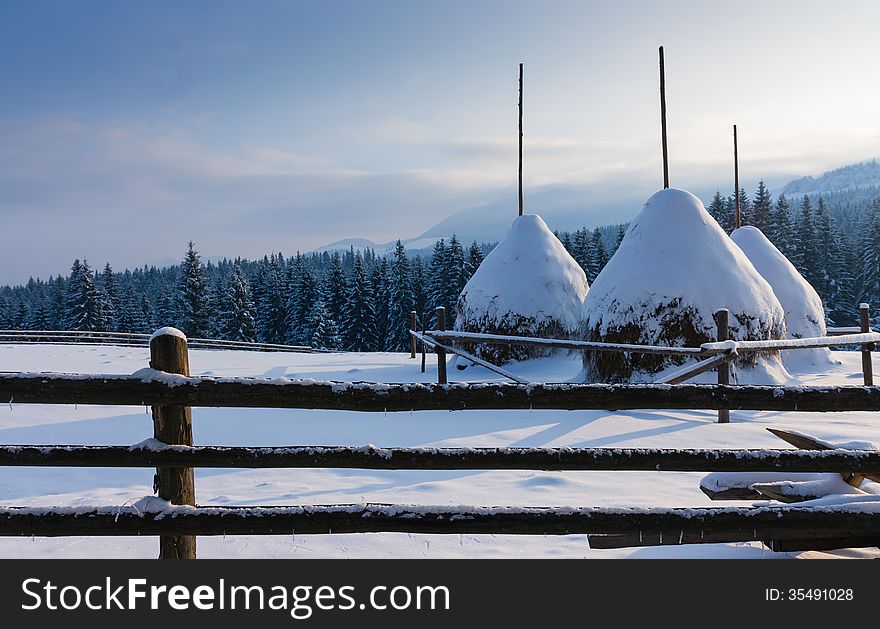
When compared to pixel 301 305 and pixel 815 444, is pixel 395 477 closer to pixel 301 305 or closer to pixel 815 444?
pixel 815 444

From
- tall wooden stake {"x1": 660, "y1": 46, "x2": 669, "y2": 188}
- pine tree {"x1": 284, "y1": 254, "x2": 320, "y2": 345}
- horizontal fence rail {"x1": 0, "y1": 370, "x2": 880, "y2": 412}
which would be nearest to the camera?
horizontal fence rail {"x1": 0, "y1": 370, "x2": 880, "y2": 412}

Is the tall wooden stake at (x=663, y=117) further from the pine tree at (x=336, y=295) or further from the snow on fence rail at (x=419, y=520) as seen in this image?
the pine tree at (x=336, y=295)

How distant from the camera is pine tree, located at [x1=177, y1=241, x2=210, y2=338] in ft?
153

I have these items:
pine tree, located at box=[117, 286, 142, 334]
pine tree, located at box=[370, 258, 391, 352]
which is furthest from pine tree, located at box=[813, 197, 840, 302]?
pine tree, located at box=[117, 286, 142, 334]

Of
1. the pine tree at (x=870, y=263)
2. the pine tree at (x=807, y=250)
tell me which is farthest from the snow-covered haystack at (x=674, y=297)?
the pine tree at (x=870, y=263)

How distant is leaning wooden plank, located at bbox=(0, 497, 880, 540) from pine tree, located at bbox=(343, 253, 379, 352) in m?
45.8

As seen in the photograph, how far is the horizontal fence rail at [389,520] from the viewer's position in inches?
112

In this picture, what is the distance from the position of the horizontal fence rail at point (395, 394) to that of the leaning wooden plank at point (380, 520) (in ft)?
1.66

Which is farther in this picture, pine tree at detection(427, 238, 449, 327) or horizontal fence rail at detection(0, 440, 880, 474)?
pine tree at detection(427, 238, 449, 327)

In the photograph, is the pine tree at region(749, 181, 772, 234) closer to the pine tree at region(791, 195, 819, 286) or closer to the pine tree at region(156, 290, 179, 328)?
the pine tree at region(791, 195, 819, 286)

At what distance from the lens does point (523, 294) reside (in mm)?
15414
